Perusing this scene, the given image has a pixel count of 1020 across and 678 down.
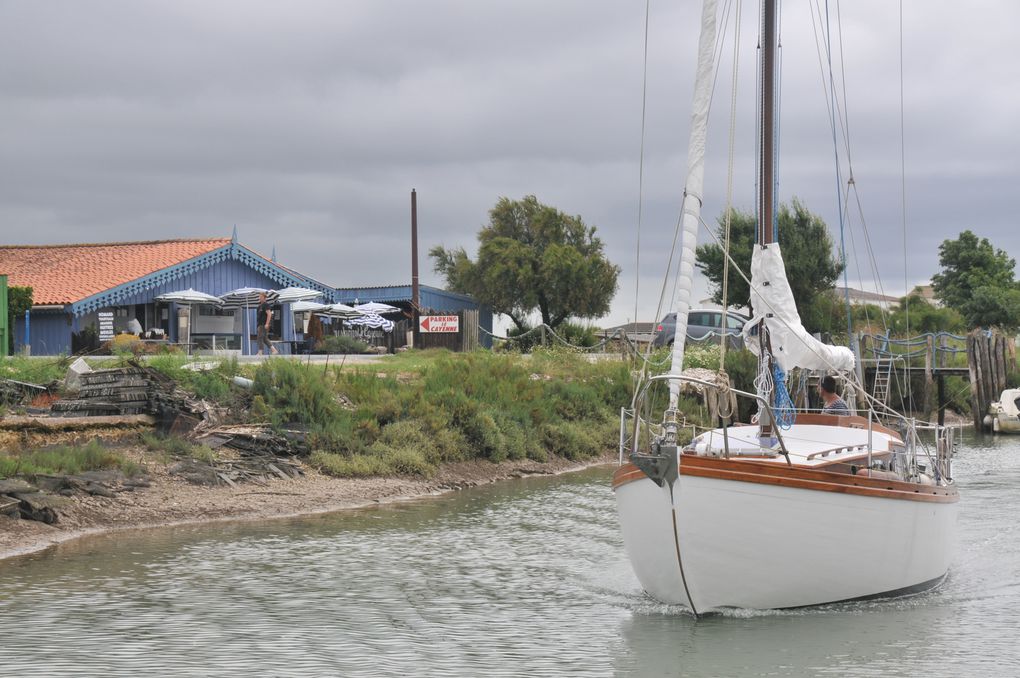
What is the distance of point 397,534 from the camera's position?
16.5 metres

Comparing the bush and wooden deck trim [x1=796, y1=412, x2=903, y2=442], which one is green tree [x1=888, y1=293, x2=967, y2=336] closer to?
the bush

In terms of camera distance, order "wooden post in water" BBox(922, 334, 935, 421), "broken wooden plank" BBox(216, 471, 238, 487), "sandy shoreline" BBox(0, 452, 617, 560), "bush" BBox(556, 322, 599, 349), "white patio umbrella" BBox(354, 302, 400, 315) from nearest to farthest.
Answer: "sandy shoreline" BBox(0, 452, 617, 560) → "broken wooden plank" BBox(216, 471, 238, 487) → "wooden post in water" BBox(922, 334, 935, 421) → "bush" BBox(556, 322, 599, 349) → "white patio umbrella" BBox(354, 302, 400, 315)

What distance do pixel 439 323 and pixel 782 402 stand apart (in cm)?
2803

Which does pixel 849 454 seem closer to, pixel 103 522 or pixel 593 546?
pixel 593 546

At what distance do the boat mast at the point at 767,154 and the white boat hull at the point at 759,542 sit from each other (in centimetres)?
212

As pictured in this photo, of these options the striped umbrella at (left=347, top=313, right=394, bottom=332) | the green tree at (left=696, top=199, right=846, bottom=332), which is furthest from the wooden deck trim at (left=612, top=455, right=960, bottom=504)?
the green tree at (left=696, top=199, right=846, bottom=332)

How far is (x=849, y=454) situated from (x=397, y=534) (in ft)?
21.9

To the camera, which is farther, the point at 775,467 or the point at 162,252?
the point at 162,252

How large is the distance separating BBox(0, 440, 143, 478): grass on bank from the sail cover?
976cm

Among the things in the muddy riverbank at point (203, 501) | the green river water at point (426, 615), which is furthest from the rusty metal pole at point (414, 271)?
the green river water at point (426, 615)

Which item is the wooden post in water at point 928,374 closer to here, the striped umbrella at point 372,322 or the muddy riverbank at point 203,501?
the striped umbrella at point 372,322

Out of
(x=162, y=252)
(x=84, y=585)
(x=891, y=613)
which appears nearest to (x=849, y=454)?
(x=891, y=613)

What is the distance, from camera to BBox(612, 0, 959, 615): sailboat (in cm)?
1059

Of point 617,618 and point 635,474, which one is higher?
point 635,474
